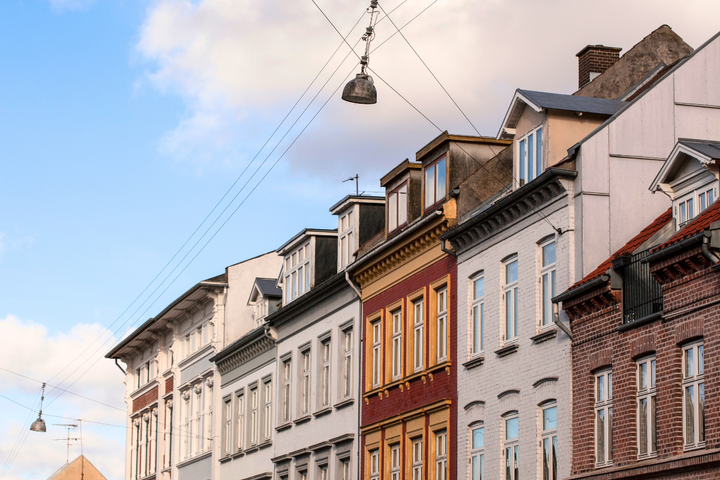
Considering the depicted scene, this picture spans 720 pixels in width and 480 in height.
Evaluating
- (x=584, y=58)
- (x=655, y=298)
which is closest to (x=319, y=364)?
(x=584, y=58)

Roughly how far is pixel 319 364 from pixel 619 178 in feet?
49.1

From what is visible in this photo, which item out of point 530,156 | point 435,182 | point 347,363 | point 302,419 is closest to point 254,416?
point 302,419

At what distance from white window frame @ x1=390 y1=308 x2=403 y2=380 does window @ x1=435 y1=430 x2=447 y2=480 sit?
2.82m

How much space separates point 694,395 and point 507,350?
6514 mm

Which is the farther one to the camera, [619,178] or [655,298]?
[619,178]

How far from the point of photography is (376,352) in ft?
107

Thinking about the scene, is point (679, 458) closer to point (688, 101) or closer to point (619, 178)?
point (619, 178)

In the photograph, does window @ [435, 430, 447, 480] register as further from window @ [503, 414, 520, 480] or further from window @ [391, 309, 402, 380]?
window @ [503, 414, 520, 480]

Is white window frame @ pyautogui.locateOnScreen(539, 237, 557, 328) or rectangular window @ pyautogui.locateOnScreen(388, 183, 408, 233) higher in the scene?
rectangular window @ pyautogui.locateOnScreen(388, 183, 408, 233)

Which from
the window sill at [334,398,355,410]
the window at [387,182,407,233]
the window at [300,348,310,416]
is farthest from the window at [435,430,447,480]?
the window at [300,348,310,416]

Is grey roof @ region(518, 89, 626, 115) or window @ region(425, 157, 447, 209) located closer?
grey roof @ region(518, 89, 626, 115)

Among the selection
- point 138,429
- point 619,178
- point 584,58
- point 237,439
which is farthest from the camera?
point 138,429

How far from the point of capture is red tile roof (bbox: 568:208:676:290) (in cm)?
2173

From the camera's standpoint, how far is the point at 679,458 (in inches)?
725
